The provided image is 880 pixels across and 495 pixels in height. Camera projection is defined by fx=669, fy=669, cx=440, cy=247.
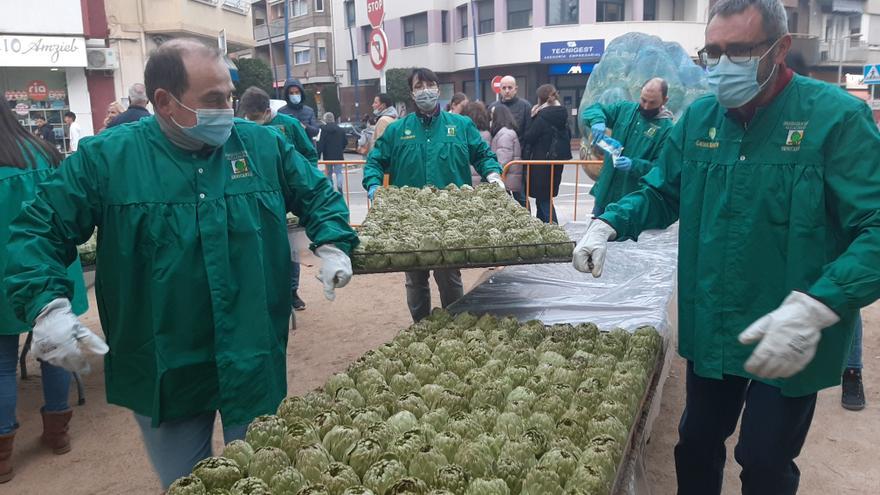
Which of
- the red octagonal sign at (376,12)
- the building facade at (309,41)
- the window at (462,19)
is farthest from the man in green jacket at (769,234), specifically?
the building facade at (309,41)

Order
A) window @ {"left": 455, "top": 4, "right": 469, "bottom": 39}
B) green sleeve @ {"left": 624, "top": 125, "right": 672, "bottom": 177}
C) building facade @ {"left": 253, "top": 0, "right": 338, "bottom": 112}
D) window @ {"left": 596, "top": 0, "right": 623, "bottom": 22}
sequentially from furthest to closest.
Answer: building facade @ {"left": 253, "top": 0, "right": 338, "bottom": 112}, window @ {"left": 455, "top": 4, "right": 469, "bottom": 39}, window @ {"left": 596, "top": 0, "right": 623, "bottom": 22}, green sleeve @ {"left": 624, "top": 125, "right": 672, "bottom": 177}

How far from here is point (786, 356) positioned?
215cm

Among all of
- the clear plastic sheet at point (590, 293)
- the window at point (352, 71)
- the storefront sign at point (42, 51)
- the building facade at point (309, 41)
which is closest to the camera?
the clear plastic sheet at point (590, 293)

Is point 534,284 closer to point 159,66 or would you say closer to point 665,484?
point 665,484

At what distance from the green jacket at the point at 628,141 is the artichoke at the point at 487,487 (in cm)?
418

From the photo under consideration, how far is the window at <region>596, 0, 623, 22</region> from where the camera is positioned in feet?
102

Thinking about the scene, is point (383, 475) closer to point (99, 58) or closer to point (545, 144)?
point (545, 144)

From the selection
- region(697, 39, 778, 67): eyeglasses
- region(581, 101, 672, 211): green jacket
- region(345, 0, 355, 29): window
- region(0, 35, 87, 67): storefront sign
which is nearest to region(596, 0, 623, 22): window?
region(345, 0, 355, 29): window

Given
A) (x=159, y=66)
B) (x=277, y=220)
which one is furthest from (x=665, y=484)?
(x=159, y=66)

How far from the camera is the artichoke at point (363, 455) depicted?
2066 millimetres

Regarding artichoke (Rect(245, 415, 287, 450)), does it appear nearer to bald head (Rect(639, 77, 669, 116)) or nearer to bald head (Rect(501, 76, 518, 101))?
bald head (Rect(639, 77, 669, 116))

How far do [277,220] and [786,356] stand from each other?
6.27 ft

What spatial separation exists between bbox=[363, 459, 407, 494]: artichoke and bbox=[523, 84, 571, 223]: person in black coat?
22.6ft

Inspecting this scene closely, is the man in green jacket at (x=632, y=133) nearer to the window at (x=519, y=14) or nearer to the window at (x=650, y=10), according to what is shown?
the window at (x=650, y=10)
